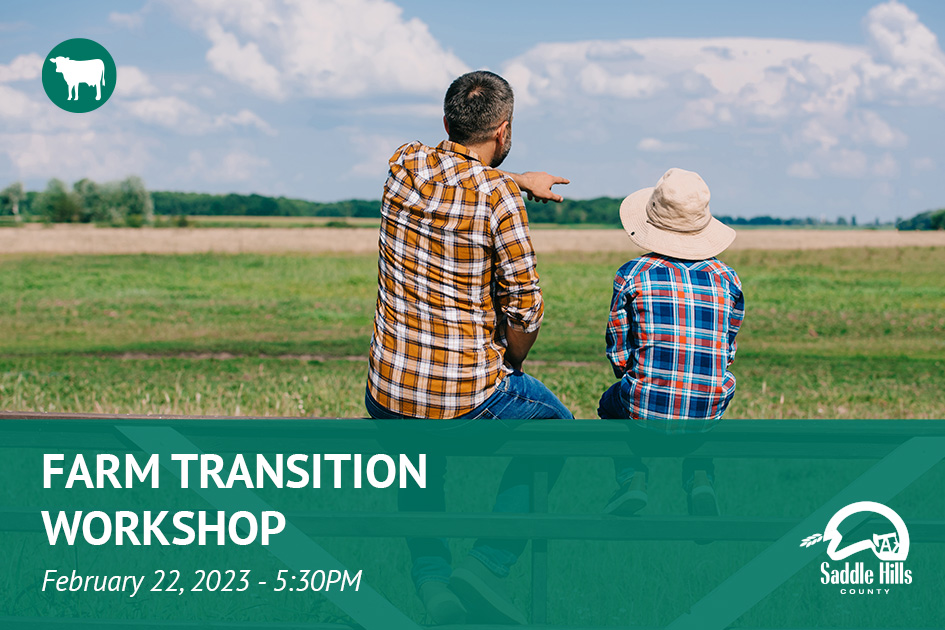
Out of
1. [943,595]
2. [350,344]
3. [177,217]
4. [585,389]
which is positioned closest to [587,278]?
[350,344]

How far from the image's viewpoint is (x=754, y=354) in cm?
1772

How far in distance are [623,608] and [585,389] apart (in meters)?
8.45

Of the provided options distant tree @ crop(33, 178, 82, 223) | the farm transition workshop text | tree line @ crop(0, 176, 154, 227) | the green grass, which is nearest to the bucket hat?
the farm transition workshop text

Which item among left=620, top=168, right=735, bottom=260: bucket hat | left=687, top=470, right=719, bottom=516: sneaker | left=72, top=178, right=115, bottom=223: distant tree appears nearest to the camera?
left=687, top=470, right=719, bottom=516: sneaker

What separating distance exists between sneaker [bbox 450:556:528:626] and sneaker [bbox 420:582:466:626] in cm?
2

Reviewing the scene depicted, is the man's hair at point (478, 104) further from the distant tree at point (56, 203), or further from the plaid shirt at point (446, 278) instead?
the distant tree at point (56, 203)

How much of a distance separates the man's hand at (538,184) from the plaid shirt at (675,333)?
14.5 inches

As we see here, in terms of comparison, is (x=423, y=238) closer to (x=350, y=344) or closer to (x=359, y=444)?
(x=359, y=444)

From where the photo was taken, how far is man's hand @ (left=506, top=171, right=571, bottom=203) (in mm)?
3365

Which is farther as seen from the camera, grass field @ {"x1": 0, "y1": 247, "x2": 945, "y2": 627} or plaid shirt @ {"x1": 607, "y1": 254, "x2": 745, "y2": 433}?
grass field @ {"x1": 0, "y1": 247, "x2": 945, "y2": 627}

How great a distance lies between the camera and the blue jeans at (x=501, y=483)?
312 centimetres

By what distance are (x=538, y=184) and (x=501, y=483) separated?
3.42 feet

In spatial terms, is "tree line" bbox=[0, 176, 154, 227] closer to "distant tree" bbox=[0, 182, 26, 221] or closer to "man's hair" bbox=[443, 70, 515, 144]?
"distant tree" bbox=[0, 182, 26, 221]
